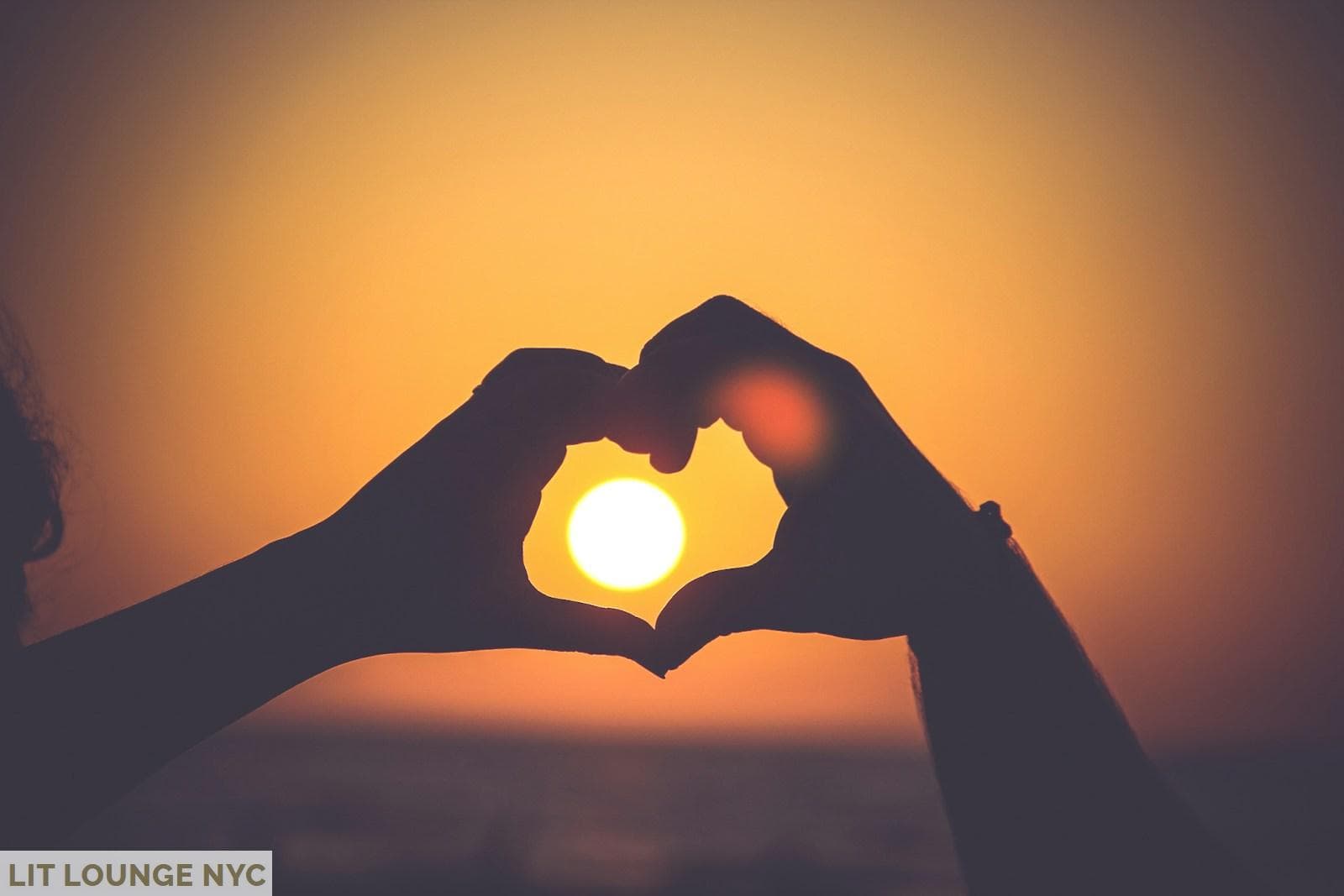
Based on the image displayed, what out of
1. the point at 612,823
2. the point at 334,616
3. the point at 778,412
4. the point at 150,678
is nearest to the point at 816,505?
the point at 778,412

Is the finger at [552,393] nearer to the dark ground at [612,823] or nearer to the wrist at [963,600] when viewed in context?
the wrist at [963,600]

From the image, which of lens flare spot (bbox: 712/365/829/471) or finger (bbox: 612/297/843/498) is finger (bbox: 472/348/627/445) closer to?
finger (bbox: 612/297/843/498)

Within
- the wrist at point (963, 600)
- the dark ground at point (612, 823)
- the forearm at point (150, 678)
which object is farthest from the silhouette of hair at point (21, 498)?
the dark ground at point (612, 823)

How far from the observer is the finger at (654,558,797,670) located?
7.06 ft

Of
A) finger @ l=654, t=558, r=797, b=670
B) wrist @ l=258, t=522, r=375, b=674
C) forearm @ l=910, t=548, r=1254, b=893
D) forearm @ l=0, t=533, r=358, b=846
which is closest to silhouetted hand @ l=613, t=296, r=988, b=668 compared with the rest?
finger @ l=654, t=558, r=797, b=670

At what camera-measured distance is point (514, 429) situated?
6.75 ft

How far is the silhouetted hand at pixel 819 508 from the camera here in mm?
Result: 2111

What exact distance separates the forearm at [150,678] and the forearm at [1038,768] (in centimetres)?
133

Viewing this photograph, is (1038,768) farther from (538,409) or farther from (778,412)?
(538,409)

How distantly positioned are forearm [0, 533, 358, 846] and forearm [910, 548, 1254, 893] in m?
1.33

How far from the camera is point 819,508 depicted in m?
2.17

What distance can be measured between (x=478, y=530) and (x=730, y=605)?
588 millimetres

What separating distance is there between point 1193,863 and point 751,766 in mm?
88340

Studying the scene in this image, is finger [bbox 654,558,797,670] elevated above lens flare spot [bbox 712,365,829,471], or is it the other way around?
lens flare spot [bbox 712,365,829,471]
